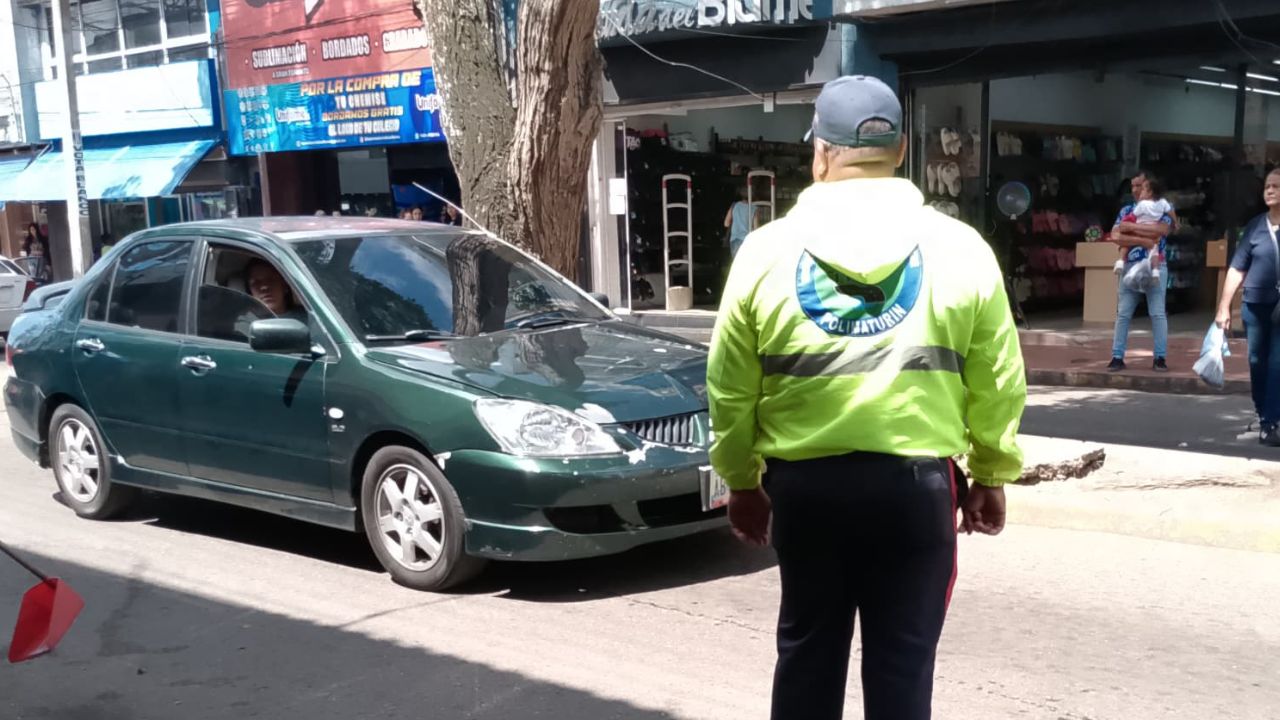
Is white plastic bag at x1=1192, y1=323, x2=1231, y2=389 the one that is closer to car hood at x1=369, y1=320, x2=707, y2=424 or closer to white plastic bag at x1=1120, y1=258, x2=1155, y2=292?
white plastic bag at x1=1120, y1=258, x2=1155, y2=292

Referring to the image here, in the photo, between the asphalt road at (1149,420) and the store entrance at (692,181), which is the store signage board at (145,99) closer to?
the store entrance at (692,181)

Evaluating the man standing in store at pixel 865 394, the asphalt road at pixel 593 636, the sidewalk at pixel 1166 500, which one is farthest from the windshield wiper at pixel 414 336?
the man standing in store at pixel 865 394

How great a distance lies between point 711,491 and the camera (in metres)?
5.44

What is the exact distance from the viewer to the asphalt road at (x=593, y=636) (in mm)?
4328

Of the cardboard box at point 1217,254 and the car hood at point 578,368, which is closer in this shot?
the car hood at point 578,368

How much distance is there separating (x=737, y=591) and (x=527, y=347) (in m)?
1.52

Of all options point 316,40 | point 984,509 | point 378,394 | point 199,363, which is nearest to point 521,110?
point 199,363

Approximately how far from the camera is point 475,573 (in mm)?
5559

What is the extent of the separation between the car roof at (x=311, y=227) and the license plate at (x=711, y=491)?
89.4 inches

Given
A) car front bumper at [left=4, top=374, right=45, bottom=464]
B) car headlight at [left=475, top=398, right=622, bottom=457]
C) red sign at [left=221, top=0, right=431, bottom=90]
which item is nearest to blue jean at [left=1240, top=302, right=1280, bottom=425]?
car headlight at [left=475, top=398, right=622, bottom=457]

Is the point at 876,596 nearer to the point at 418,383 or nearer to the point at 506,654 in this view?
the point at 506,654

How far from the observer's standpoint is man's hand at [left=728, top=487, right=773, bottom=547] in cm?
292

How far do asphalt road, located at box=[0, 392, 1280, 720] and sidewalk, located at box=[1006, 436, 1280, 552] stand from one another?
113 mm

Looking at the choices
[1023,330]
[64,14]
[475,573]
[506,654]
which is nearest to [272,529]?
[475,573]
